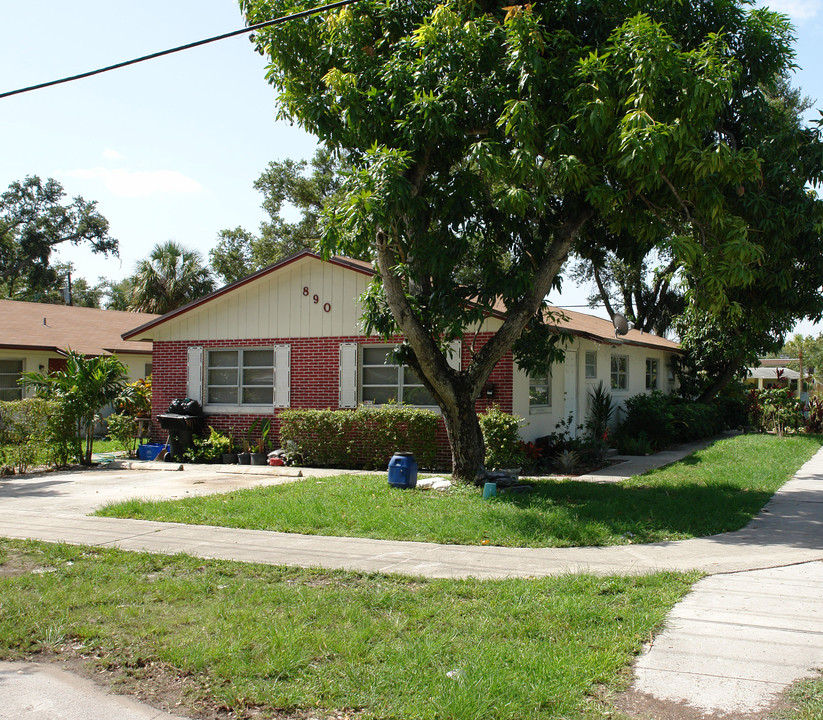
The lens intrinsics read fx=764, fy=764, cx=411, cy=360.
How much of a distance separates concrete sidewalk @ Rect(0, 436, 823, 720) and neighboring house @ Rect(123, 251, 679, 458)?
4205 millimetres

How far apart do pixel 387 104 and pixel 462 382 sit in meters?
4.14

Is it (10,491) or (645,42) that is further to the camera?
(10,491)

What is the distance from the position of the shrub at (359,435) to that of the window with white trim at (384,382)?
0.56 meters

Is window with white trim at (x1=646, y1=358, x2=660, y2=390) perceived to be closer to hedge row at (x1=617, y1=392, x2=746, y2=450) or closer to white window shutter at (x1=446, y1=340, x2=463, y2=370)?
hedge row at (x1=617, y1=392, x2=746, y2=450)

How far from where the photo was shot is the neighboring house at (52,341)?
67.4 ft

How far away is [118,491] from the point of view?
12109mm

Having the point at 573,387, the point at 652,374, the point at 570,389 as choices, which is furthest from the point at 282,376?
the point at 652,374

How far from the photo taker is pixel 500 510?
9.45 m

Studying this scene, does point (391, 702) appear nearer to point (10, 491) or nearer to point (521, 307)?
point (521, 307)

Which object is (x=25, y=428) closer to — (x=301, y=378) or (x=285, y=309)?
(x=301, y=378)

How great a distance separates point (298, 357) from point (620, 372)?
9.60 meters

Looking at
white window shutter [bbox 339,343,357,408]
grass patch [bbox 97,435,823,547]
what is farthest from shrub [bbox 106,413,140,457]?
grass patch [bbox 97,435,823,547]

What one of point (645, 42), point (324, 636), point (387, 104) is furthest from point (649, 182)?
point (324, 636)

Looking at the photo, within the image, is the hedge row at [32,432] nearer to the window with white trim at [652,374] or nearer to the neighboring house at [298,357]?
the neighboring house at [298,357]
